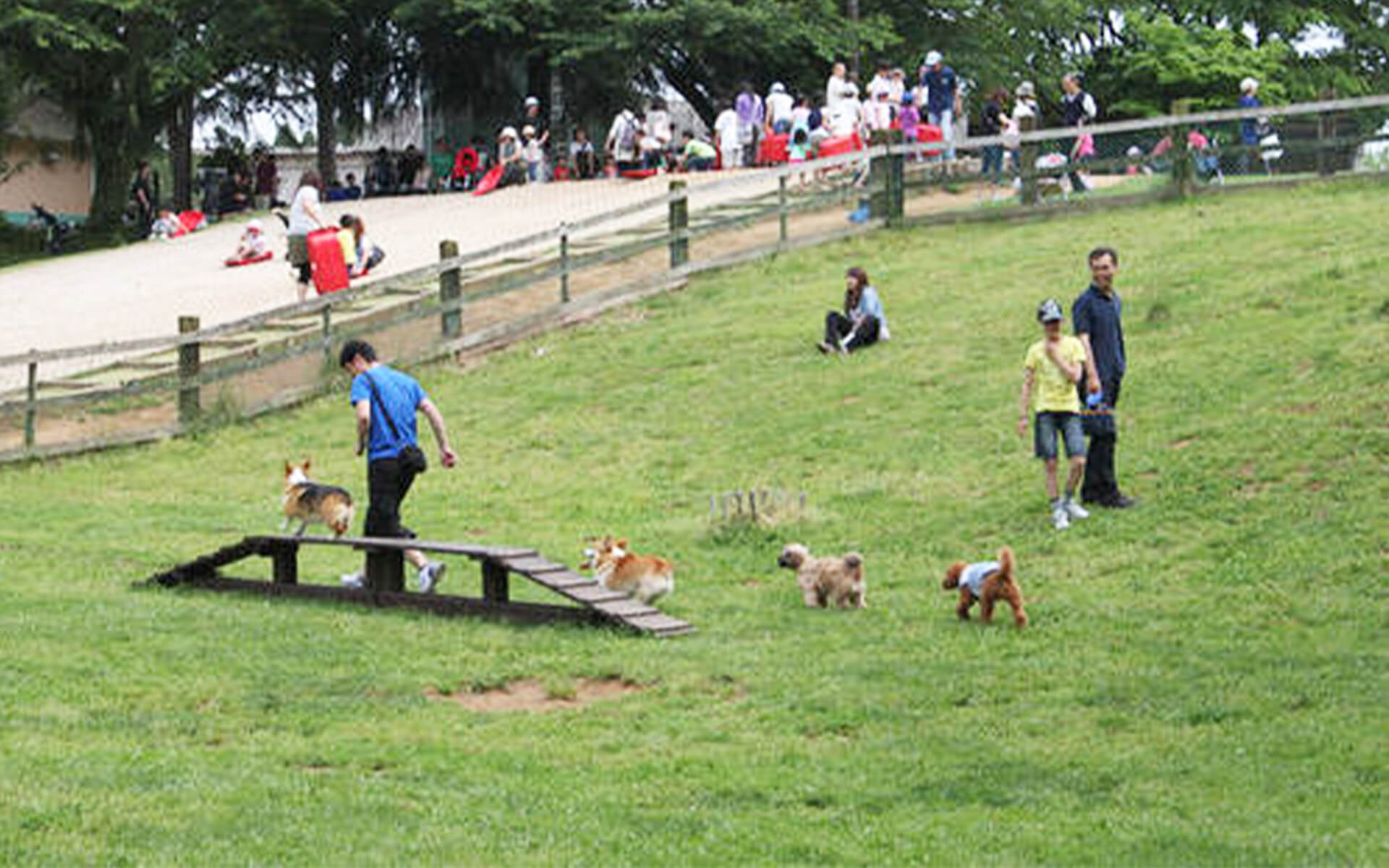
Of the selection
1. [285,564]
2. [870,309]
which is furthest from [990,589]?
[870,309]

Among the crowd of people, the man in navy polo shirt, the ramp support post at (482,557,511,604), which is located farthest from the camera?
the crowd of people

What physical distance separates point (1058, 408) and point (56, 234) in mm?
33163

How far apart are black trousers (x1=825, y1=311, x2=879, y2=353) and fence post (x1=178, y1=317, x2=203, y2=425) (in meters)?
7.22

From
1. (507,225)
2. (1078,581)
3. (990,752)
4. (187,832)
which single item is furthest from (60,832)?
(507,225)

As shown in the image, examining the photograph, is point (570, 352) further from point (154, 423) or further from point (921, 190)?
point (921, 190)

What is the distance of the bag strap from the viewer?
45.5 feet

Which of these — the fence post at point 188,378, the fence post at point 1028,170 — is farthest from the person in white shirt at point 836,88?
the fence post at point 188,378

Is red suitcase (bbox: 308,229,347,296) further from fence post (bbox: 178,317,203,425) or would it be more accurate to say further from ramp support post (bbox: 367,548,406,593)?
ramp support post (bbox: 367,548,406,593)

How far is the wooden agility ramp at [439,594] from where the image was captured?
12883 millimetres

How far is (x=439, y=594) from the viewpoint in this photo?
13.8 meters

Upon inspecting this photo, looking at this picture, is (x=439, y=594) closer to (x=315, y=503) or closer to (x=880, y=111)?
(x=315, y=503)

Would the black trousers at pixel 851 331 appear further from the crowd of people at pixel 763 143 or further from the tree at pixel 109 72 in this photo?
the tree at pixel 109 72

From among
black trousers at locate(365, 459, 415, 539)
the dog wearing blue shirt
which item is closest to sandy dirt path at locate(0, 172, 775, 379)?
black trousers at locate(365, 459, 415, 539)

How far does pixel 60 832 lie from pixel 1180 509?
8.90 metres
